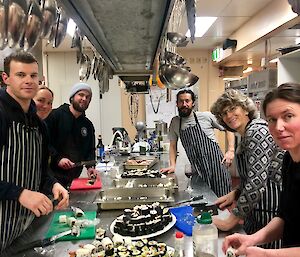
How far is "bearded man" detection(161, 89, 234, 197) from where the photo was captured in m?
2.96

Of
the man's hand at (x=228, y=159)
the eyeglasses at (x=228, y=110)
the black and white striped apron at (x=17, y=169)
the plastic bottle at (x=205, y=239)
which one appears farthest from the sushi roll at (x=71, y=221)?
the man's hand at (x=228, y=159)

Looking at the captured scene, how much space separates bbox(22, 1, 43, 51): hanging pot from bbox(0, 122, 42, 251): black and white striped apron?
1.52 ft

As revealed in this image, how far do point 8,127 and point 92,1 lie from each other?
2.74 feet

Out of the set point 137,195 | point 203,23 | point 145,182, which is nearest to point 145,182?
point 145,182

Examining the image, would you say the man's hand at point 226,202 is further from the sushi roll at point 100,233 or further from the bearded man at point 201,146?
the bearded man at point 201,146

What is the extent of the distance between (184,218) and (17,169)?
35.6 inches

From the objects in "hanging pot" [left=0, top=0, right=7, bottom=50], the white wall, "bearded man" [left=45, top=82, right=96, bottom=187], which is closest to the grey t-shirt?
"bearded man" [left=45, top=82, right=96, bottom=187]

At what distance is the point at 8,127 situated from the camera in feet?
5.49

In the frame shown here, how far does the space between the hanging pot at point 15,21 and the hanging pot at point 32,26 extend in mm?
29

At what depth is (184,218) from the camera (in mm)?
1613

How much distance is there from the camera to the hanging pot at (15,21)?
4.08 ft

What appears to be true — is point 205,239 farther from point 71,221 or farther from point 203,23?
point 203,23

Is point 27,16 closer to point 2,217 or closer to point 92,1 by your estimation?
point 92,1

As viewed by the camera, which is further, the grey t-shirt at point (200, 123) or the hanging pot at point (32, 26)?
the grey t-shirt at point (200, 123)
